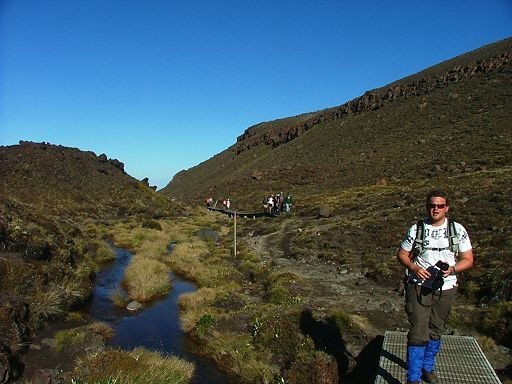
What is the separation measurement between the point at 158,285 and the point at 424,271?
13.5 meters

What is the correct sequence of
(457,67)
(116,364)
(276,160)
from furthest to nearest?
(276,160) < (457,67) < (116,364)

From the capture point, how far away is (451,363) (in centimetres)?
737

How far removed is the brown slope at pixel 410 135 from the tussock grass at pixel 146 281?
34.8m

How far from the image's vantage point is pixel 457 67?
84562 millimetres

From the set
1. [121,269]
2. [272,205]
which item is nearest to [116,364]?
[121,269]

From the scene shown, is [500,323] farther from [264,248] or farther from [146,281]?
[264,248]

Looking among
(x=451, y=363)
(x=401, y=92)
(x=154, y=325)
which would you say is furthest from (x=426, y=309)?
(x=401, y=92)

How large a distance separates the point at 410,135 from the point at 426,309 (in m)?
65.8

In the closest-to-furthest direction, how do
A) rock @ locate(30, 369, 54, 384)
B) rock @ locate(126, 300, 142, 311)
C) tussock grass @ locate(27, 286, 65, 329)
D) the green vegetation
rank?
rock @ locate(30, 369, 54, 384), the green vegetation, tussock grass @ locate(27, 286, 65, 329), rock @ locate(126, 300, 142, 311)

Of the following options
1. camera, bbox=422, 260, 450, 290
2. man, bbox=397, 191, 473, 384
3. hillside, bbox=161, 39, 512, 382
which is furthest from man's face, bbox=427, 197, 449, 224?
hillside, bbox=161, 39, 512, 382

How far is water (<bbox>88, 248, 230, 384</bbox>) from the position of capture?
11015 millimetres

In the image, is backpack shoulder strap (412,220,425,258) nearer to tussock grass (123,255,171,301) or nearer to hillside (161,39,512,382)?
hillside (161,39,512,382)

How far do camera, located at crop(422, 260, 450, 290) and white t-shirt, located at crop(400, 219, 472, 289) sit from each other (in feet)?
0.23

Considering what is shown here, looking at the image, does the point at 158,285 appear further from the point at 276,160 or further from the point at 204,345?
the point at 276,160
